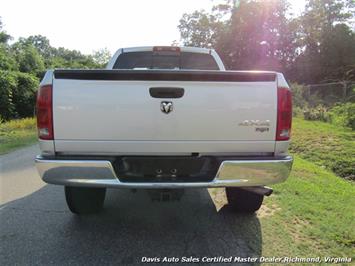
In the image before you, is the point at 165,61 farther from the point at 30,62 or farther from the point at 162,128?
the point at 30,62

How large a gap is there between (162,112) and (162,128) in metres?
0.14

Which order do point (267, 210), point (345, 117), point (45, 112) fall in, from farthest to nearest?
point (345, 117), point (267, 210), point (45, 112)

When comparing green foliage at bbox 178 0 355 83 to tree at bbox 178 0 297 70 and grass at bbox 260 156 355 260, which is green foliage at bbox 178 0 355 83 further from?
grass at bbox 260 156 355 260

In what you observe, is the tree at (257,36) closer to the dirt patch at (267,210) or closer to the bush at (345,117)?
the bush at (345,117)

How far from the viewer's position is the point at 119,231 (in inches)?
140

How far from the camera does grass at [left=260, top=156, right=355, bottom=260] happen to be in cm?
320

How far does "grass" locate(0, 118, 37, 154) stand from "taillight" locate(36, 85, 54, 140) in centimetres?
600

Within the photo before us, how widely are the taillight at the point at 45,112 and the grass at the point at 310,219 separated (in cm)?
224

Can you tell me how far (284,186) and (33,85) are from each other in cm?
1693

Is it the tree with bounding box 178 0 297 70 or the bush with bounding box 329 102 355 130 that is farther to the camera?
the tree with bounding box 178 0 297 70

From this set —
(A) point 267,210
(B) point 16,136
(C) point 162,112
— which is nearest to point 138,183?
(C) point 162,112

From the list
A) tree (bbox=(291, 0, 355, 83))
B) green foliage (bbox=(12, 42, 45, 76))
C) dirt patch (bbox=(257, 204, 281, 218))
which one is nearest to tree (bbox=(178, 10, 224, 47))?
tree (bbox=(291, 0, 355, 83))

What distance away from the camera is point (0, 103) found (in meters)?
15.7

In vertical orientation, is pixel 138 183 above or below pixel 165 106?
below
